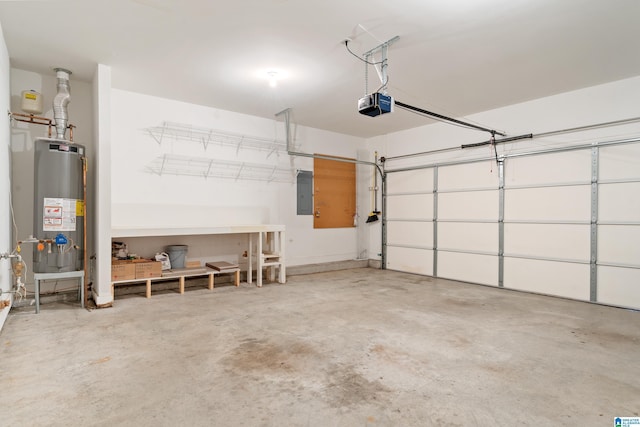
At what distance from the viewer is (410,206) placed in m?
7.00

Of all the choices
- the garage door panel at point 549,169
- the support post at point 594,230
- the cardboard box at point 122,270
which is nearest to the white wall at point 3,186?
the cardboard box at point 122,270

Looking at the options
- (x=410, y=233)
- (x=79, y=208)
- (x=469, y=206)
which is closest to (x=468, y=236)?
(x=469, y=206)

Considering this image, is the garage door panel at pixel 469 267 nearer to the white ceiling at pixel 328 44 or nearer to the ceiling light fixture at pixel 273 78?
the white ceiling at pixel 328 44

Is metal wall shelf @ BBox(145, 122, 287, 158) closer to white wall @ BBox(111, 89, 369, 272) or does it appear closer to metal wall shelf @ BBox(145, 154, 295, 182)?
white wall @ BBox(111, 89, 369, 272)

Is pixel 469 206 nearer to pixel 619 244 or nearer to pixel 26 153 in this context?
pixel 619 244

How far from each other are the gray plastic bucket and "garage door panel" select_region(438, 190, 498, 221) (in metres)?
4.64

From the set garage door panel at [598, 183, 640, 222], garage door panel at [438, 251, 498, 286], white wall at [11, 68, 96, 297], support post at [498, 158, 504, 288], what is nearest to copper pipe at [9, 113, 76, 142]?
white wall at [11, 68, 96, 297]

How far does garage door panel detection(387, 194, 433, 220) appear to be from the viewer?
21.9ft

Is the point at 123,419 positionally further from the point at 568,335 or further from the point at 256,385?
the point at 568,335

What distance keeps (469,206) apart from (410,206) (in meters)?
1.25

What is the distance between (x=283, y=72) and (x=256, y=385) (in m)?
3.60

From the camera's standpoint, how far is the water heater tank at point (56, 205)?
12.5 feet

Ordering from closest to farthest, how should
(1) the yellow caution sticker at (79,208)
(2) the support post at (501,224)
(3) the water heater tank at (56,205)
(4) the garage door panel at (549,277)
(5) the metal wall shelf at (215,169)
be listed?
(3) the water heater tank at (56,205) → (1) the yellow caution sticker at (79,208) → (4) the garage door panel at (549,277) → (5) the metal wall shelf at (215,169) → (2) the support post at (501,224)

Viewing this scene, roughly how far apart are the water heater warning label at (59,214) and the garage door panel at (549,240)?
6.21m
